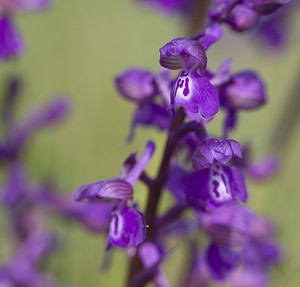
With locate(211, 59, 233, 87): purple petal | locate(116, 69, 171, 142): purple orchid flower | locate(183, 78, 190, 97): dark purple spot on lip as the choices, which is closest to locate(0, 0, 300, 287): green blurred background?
locate(116, 69, 171, 142): purple orchid flower

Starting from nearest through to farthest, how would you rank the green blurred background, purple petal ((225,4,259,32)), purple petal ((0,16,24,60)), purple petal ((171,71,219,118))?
purple petal ((171,71,219,118))
purple petal ((225,4,259,32))
purple petal ((0,16,24,60))
the green blurred background

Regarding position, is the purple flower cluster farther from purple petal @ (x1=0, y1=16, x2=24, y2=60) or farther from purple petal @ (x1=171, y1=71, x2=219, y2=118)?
purple petal @ (x1=0, y1=16, x2=24, y2=60)

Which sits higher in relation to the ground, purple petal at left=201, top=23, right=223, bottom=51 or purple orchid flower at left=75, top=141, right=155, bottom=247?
purple petal at left=201, top=23, right=223, bottom=51

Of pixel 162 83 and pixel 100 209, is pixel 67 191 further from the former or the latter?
pixel 162 83

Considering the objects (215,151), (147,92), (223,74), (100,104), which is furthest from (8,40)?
(100,104)

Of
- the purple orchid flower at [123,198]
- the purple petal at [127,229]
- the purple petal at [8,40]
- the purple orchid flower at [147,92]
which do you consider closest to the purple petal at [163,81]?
the purple orchid flower at [147,92]

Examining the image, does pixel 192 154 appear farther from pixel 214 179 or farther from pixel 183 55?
pixel 183 55
